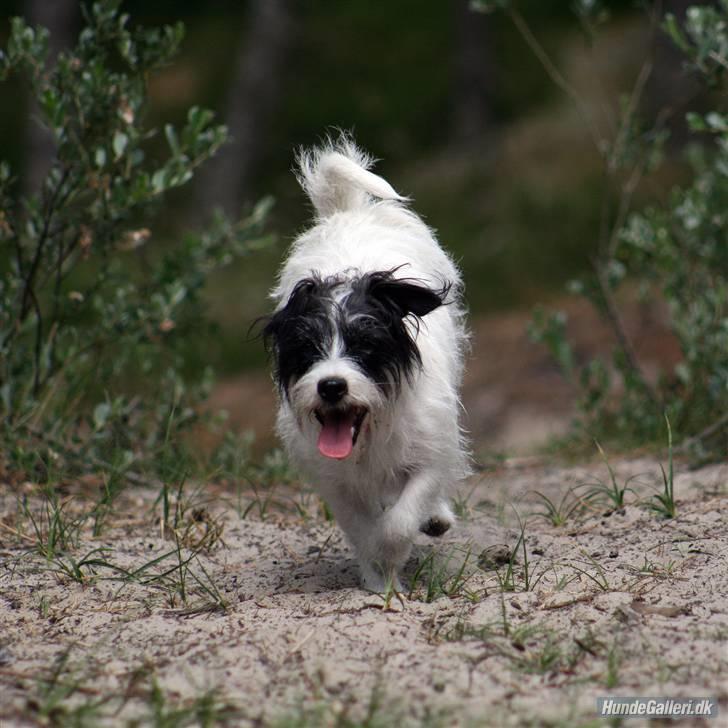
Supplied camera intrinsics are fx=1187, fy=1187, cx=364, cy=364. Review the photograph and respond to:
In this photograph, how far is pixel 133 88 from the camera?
5980mm

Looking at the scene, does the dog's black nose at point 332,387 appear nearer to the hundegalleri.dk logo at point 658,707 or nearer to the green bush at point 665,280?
the hundegalleri.dk logo at point 658,707

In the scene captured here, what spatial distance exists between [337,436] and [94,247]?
7.92ft

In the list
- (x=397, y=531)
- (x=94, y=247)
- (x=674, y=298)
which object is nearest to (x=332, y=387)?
(x=397, y=531)

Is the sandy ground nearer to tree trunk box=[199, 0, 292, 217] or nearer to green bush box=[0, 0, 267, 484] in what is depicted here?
green bush box=[0, 0, 267, 484]

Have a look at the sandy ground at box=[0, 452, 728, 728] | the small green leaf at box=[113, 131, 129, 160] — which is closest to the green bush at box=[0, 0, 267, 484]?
the small green leaf at box=[113, 131, 129, 160]

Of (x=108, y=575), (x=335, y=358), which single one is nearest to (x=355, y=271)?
(x=335, y=358)

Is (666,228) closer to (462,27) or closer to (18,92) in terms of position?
(462,27)

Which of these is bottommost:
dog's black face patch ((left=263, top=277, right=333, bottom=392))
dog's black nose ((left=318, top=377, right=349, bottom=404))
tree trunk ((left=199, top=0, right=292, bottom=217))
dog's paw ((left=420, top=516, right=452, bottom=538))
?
dog's paw ((left=420, top=516, right=452, bottom=538))

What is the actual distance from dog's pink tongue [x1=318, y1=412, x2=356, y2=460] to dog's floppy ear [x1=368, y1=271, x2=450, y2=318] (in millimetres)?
449

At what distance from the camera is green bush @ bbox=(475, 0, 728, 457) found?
676 cm

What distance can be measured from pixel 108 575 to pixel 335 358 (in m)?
1.22

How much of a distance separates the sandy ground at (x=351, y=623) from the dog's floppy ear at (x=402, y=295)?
0.93 meters

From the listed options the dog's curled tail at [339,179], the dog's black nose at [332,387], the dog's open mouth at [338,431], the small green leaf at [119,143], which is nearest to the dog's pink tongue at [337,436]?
the dog's open mouth at [338,431]

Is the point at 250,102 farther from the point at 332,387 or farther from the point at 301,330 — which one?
the point at 332,387
